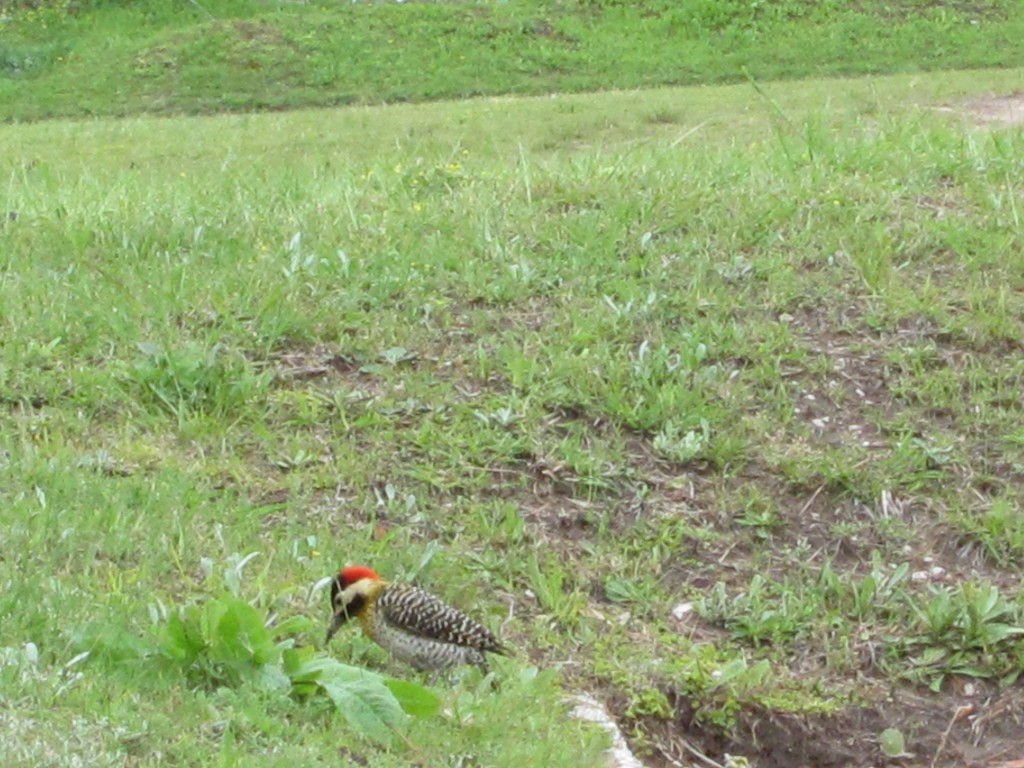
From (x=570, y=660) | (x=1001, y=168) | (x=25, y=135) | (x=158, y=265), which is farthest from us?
(x=25, y=135)

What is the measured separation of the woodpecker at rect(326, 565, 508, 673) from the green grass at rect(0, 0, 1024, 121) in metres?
14.6

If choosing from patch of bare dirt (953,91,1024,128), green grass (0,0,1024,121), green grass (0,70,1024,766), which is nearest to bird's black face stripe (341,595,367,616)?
green grass (0,70,1024,766)

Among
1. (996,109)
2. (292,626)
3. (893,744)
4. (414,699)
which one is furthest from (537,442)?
(996,109)

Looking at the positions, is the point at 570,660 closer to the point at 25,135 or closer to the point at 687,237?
the point at 687,237

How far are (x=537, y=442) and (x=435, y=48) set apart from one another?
15156mm

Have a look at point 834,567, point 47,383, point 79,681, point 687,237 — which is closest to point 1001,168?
point 687,237

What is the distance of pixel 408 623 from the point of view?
15.5ft

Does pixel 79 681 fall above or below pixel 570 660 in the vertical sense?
above

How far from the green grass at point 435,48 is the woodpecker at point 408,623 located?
1464cm

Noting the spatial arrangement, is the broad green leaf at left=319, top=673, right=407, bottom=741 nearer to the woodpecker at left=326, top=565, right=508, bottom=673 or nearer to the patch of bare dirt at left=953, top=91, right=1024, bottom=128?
the woodpecker at left=326, top=565, right=508, bottom=673

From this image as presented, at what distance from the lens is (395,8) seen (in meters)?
22.1

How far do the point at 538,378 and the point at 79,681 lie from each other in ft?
9.98

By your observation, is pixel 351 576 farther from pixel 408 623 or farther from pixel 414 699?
pixel 414 699

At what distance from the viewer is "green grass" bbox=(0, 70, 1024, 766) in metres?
4.80
